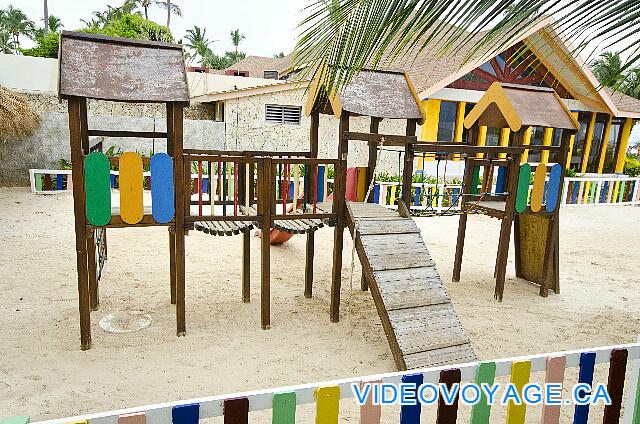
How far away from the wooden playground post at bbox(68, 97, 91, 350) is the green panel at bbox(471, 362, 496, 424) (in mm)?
3647

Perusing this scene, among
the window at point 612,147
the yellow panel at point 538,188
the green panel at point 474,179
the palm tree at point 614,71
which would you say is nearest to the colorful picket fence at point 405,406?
the palm tree at point 614,71

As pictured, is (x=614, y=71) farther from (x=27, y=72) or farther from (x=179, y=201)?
(x=27, y=72)

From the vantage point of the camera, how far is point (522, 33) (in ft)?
6.26

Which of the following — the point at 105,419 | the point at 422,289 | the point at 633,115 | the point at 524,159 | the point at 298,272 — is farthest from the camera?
the point at 633,115

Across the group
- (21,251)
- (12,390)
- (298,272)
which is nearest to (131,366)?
(12,390)

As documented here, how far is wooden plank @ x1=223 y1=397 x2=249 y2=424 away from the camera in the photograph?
1.88 m

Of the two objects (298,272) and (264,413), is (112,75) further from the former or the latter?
(298,272)

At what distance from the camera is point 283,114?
560 inches

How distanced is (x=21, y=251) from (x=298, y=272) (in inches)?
171

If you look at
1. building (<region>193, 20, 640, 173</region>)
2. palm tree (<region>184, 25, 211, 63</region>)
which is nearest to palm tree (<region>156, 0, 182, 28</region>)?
palm tree (<region>184, 25, 211, 63</region>)

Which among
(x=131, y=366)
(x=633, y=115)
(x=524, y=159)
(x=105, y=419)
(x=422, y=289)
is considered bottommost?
(x=131, y=366)

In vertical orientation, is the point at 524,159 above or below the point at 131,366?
above

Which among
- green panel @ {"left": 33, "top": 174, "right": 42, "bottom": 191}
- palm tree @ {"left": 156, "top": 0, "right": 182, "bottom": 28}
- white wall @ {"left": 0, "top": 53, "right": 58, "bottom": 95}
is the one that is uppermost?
palm tree @ {"left": 156, "top": 0, "right": 182, "bottom": 28}

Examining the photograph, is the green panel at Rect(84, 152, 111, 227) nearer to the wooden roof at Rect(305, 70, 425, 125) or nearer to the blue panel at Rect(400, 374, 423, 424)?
the wooden roof at Rect(305, 70, 425, 125)
